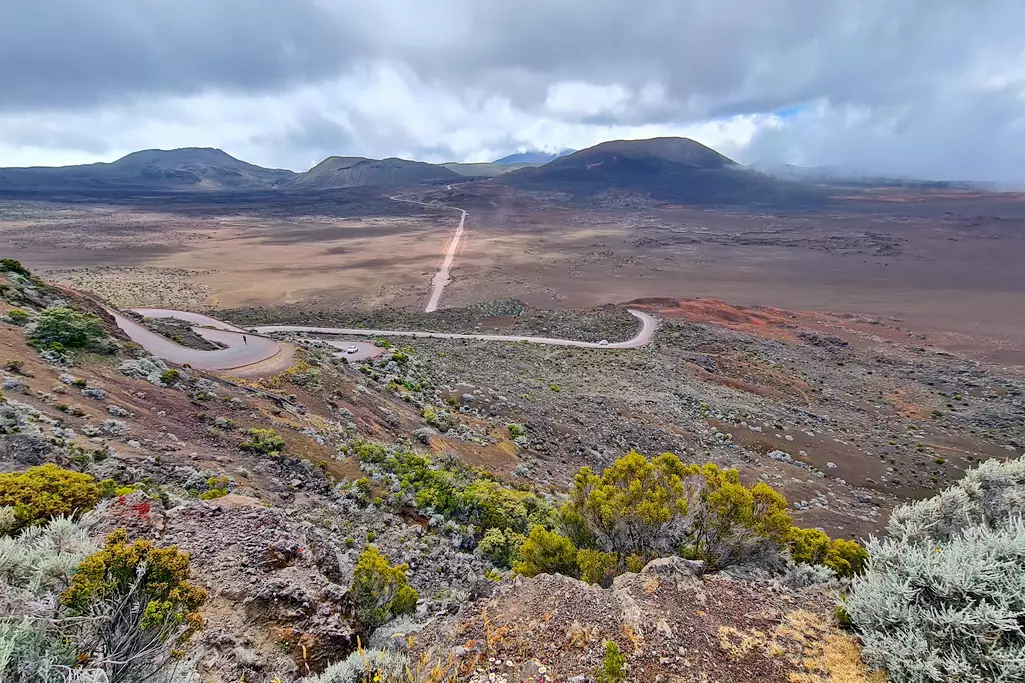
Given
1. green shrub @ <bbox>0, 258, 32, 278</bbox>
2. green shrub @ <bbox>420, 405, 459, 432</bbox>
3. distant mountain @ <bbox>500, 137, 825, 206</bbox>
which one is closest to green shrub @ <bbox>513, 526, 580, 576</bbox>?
green shrub @ <bbox>420, 405, 459, 432</bbox>

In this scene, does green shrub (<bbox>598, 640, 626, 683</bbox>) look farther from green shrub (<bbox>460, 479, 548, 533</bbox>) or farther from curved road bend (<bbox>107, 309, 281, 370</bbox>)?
curved road bend (<bbox>107, 309, 281, 370</bbox>)

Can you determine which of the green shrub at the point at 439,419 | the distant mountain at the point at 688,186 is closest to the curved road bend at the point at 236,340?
the green shrub at the point at 439,419

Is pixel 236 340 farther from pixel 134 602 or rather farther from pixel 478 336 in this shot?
pixel 134 602

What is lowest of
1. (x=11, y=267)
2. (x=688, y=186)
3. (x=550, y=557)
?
(x=550, y=557)

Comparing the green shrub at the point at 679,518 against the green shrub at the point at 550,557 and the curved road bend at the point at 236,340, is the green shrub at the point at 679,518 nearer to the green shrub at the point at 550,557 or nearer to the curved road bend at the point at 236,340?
the green shrub at the point at 550,557

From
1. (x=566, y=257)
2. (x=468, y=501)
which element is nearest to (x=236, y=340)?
(x=468, y=501)

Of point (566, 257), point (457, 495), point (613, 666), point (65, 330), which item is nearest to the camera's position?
point (613, 666)

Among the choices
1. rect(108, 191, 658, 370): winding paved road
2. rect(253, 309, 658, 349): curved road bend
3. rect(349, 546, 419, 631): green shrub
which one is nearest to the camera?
rect(349, 546, 419, 631): green shrub
